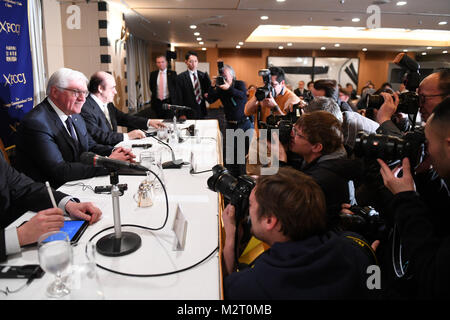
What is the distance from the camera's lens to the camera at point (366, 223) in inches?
49.7

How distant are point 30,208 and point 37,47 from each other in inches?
77.9

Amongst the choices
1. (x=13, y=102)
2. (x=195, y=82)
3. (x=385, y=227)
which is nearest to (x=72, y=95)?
(x=13, y=102)

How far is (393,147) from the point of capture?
3.84ft

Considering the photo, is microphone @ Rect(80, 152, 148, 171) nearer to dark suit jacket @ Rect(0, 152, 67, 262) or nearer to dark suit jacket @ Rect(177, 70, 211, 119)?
dark suit jacket @ Rect(0, 152, 67, 262)

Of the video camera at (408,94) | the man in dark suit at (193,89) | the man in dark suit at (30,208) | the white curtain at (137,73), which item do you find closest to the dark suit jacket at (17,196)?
the man in dark suit at (30,208)

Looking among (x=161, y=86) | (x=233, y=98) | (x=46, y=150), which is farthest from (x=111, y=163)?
(x=161, y=86)

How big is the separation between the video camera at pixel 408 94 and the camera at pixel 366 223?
0.82m

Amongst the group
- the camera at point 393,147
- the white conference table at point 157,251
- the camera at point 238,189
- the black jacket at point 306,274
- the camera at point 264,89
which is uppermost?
the camera at point 264,89

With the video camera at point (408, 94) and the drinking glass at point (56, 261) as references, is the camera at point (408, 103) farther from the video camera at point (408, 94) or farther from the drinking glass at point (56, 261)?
the drinking glass at point (56, 261)

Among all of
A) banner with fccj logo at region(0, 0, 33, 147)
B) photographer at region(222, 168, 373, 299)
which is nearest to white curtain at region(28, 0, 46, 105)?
banner with fccj logo at region(0, 0, 33, 147)

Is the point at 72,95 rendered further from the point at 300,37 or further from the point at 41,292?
the point at 300,37

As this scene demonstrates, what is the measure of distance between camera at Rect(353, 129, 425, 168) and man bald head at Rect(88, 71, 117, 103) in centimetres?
245

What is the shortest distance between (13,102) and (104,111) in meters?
0.89

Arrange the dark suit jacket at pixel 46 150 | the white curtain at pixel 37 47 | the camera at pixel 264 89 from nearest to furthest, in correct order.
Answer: the dark suit jacket at pixel 46 150 < the white curtain at pixel 37 47 < the camera at pixel 264 89
